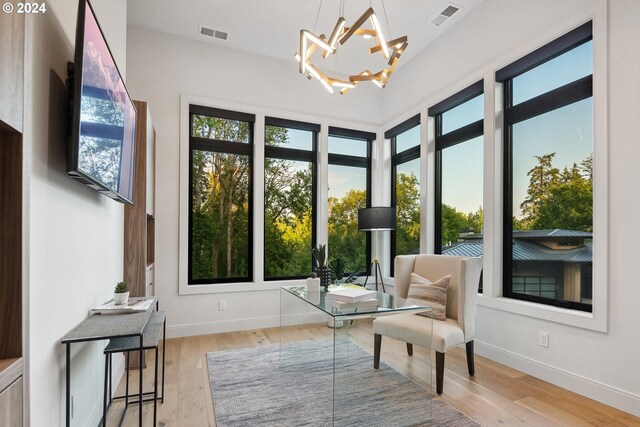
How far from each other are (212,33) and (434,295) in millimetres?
3732

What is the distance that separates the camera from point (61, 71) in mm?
1576

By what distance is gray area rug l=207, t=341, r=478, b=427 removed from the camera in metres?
2.15

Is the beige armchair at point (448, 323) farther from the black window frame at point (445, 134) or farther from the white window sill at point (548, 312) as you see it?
the black window frame at point (445, 134)

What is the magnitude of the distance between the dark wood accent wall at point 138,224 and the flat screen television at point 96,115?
862mm

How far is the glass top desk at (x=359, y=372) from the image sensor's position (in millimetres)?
2170

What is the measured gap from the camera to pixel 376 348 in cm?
277

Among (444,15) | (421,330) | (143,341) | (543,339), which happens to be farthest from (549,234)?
(143,341)

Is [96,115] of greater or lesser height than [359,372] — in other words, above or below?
above

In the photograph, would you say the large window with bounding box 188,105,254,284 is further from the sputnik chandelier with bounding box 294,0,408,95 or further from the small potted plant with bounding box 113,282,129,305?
the sputnik chandelier with bounding box 294,0,408,95

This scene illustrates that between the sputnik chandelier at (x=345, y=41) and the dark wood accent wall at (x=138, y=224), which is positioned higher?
the sputnik chandelier at (x=345, y=41)

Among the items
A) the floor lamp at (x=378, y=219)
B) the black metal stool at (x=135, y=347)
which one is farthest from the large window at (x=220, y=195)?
the black metal stool at (x=135, y=347)

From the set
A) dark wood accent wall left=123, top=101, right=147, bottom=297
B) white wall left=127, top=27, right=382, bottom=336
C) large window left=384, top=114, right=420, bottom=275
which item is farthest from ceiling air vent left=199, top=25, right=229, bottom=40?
large window left=384, top=114, right=420, bottom=275

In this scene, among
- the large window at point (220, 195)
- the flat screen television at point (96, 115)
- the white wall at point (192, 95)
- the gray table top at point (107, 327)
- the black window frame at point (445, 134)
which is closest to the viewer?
the flat screen television at point (96, 115)

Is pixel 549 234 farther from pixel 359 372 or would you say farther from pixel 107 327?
pixel 107 327
